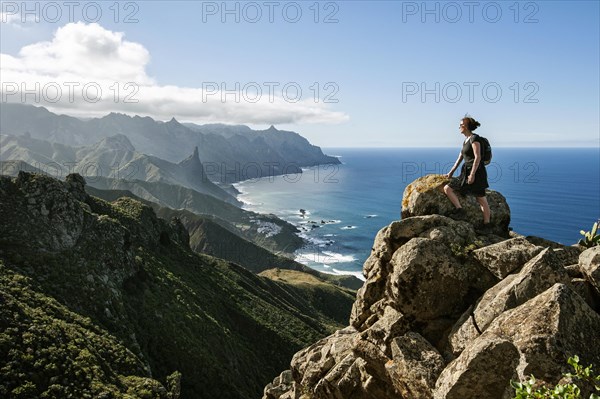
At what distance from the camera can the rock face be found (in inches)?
416

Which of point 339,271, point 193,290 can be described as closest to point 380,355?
point 193,290

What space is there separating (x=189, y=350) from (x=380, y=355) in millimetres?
45952

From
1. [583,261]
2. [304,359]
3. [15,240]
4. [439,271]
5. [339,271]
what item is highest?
[583,261]

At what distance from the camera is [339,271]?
184625mm

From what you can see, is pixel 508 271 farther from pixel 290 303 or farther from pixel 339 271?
pixel 339 271

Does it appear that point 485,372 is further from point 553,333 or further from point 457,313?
point 457,313

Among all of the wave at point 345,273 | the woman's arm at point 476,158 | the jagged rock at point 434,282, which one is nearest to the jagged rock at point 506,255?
the jagged rock at point 434,282

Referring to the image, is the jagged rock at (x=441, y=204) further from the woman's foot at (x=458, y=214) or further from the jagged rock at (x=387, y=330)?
the jagged rock at (x=387, y=330)

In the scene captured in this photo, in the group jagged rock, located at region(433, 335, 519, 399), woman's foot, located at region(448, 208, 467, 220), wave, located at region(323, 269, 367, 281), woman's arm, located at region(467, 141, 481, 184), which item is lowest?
wave, located at region(323, 269, 367, 281)

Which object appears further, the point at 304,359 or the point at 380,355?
the point at 304,359

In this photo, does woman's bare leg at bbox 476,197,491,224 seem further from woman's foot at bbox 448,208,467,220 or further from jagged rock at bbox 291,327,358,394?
jagged rock at bbox 291,327,358,394

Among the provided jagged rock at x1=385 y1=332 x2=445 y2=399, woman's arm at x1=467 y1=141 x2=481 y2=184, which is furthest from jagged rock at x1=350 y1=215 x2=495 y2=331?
woman's arm at x1=467 y1=141 x2=481 y2=184

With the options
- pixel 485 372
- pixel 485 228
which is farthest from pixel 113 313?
pixel 485 372

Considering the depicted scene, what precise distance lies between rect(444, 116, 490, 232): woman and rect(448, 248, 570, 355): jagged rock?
480cm
